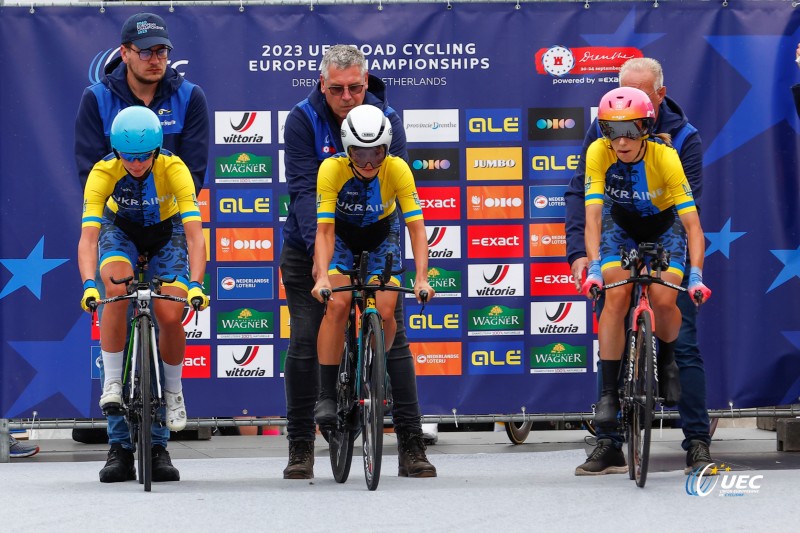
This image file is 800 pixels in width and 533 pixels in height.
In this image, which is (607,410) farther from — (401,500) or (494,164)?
(494,164)

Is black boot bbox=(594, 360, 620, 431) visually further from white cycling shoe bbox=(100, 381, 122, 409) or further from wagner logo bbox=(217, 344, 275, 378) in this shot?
wagner logo bbox=(217, 344, 275, 378)

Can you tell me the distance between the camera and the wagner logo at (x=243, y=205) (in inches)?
360

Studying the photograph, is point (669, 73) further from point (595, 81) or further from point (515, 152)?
point (515, 152)

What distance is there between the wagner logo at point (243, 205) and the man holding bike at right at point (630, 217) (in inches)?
105

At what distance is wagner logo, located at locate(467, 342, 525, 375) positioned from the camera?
30.4 ft

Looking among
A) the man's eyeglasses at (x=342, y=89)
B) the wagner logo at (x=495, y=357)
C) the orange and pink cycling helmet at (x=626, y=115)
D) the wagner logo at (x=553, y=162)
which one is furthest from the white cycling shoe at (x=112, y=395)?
the wagner logo at (x=553, y=162)

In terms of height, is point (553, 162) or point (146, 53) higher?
point (146, 53)

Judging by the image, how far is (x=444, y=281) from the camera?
9242 millimetres

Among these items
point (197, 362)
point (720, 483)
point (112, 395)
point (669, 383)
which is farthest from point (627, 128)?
point (197, 362)

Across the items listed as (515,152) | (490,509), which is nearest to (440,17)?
(515,152)

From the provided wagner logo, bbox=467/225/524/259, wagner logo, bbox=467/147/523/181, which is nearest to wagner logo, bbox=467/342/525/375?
wagner logo, bbox=467/225/524/259

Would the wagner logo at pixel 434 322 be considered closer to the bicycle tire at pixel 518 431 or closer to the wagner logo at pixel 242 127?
the bicycle tire at pixel 518 431

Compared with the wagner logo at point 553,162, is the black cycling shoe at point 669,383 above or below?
below

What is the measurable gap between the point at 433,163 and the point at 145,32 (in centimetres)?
250
